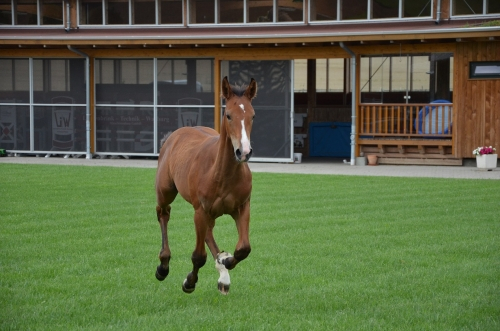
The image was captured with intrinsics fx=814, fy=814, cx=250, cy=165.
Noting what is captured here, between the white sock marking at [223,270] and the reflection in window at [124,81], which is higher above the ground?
the reflection in window at [124,81]

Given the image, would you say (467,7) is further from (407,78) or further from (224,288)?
(224,288)

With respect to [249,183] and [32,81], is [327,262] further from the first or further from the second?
[32,81]

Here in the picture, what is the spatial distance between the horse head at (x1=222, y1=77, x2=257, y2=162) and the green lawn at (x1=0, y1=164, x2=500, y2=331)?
4.60 ft

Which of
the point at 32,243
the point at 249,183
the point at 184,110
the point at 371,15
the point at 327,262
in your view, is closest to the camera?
the point at 249,183

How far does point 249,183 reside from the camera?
7.38 meters

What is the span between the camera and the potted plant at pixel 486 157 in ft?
72.8

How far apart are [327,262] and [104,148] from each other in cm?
1880

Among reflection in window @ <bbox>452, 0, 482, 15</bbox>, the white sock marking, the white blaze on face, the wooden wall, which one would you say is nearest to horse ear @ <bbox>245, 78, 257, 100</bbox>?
the white blaze on face

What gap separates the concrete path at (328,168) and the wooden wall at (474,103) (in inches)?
32.4

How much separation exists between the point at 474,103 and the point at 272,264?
50.6 ft

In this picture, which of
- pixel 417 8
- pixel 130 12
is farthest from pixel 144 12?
pixel 417 8

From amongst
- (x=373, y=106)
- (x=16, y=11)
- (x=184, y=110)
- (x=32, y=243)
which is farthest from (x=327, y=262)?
(x=16, y=11)

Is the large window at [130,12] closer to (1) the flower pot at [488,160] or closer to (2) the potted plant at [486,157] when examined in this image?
(2) the potted plant at [486,157]

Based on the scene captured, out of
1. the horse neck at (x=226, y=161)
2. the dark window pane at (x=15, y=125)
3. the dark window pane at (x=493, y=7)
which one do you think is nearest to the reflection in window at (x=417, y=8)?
the dark window pane at (x=493, y=7)
